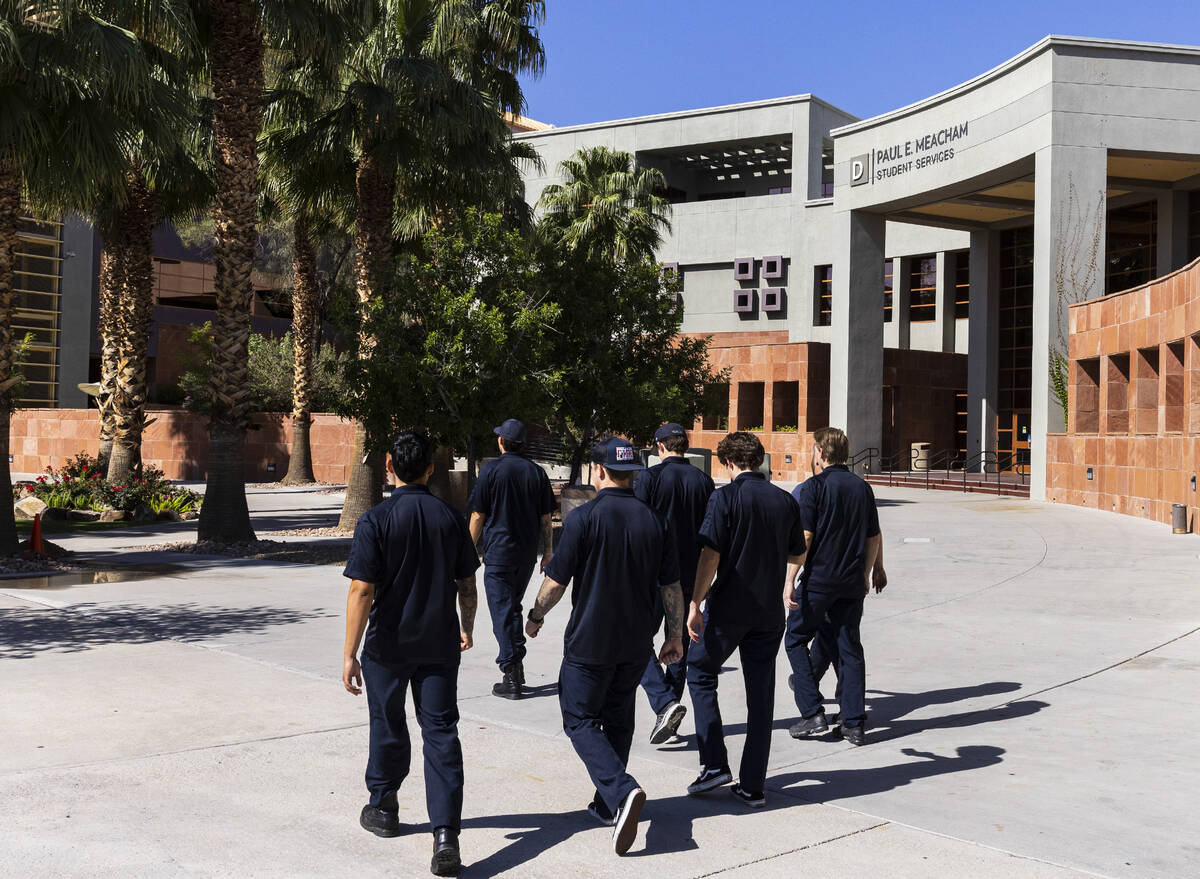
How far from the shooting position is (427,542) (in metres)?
5.16

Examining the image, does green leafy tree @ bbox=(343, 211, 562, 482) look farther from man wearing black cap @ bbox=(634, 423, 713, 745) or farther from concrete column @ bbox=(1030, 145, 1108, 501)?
concrete column @ bbox=(1030, 145, 1108, 501)

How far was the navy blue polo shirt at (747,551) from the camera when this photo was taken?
234 inches

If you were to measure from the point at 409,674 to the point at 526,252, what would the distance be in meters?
16.2

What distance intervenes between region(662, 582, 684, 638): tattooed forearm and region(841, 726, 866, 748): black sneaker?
1.89m

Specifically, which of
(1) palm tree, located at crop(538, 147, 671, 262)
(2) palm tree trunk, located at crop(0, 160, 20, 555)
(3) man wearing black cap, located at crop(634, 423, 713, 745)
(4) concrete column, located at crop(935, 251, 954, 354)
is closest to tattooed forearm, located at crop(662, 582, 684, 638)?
(3) man wearing black cap, located at crop(634, 423, 713, 745)

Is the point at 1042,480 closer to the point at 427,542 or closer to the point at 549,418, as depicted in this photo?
the point at 549,418

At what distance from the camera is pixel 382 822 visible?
518 centimetres

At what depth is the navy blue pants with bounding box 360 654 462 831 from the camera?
4.99 m

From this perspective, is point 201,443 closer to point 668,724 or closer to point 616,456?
point 668,724

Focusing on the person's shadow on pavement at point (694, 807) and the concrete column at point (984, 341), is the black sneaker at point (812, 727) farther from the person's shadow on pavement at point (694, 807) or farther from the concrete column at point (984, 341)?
the concrete column at point (984, 341)

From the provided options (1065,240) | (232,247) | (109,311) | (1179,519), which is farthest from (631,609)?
(1065,240)

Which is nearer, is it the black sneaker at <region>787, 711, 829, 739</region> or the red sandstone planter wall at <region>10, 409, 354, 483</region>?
the black sneaker at <region>787, 711, 829, 739</region>

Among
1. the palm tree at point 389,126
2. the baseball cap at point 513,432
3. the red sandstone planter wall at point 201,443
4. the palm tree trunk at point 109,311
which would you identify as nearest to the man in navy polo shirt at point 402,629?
the baseball cap at point 513,432

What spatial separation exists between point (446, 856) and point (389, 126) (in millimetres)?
17898
